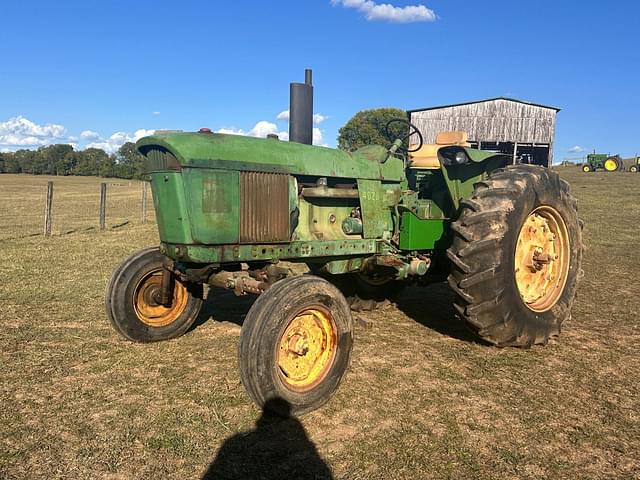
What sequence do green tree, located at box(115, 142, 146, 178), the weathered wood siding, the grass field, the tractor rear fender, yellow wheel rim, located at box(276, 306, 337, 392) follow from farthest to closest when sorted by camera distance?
green tree, located at box(115, 142, 146, 178)
the weathered wood siding
the tractor rear fender
yellow wheel rim, located at box(276, 306, 337, 392)
the grass field

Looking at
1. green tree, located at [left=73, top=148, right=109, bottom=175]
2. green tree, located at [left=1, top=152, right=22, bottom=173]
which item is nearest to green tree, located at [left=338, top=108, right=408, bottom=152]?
green tree, located at [left=73, top=148, right=109, bottom=175]

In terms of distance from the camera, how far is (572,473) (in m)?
2.67

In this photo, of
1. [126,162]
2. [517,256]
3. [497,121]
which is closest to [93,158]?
[126,162]

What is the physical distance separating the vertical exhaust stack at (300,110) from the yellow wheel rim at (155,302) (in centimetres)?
183

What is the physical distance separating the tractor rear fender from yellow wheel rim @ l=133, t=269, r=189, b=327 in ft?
9.76

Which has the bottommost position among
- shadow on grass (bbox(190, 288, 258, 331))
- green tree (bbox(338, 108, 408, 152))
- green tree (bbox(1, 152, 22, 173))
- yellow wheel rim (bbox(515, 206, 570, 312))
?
shadow on grass (bbox(190, 288, 258, 331))

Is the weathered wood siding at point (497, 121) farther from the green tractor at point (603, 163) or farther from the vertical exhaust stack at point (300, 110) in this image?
the vertical exhaust stack at point (300, 110)

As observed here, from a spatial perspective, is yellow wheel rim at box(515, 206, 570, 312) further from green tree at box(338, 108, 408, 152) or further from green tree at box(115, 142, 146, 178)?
green tree at box(338, 108, 408, 152)

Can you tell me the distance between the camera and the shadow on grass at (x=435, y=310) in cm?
510

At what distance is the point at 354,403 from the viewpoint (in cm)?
346

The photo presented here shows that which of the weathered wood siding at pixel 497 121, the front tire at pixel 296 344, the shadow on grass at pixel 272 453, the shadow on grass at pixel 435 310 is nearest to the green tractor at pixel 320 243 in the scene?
the front tire at pixel 296 344

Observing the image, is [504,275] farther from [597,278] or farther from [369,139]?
[369,139]

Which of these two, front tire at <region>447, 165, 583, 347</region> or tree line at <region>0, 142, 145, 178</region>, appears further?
tree line at <region>0, 142, 145, 178</region>

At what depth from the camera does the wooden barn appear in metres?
→ 31.5
